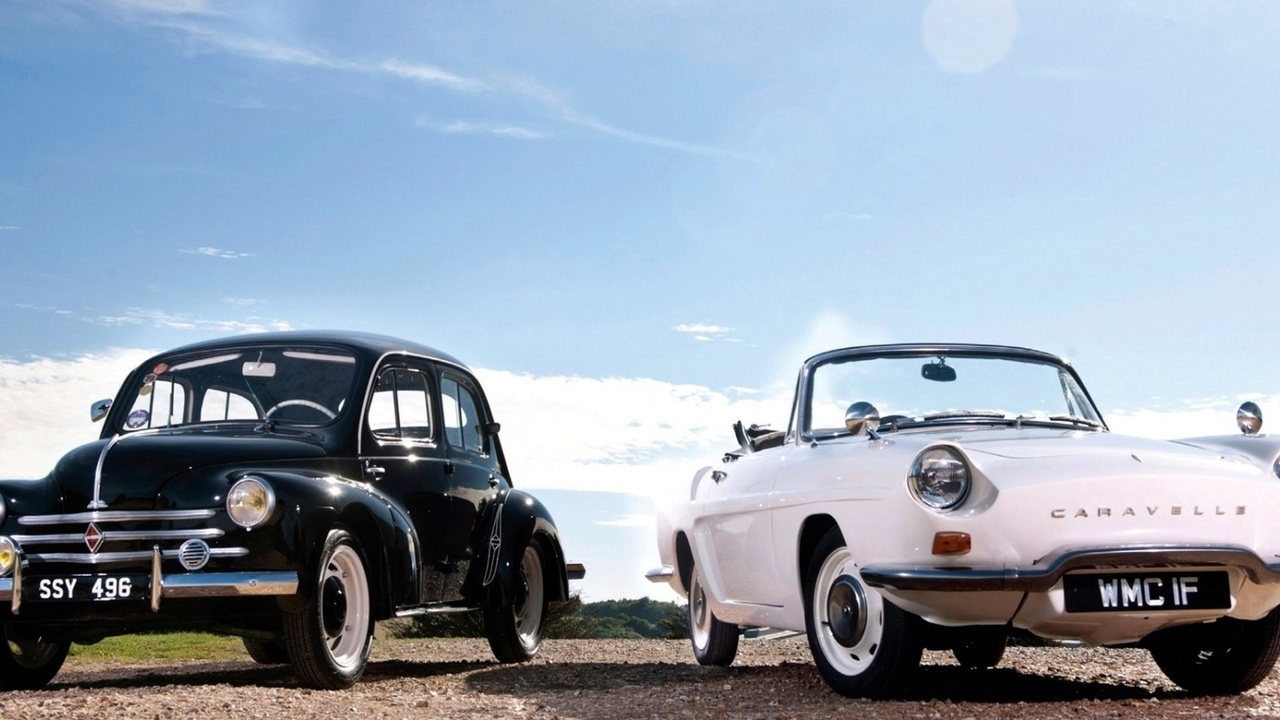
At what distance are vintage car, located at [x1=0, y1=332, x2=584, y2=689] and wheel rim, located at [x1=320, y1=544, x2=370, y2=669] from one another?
0.03ft

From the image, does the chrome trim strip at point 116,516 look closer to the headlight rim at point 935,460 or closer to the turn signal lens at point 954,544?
the headlight rim at point 935,460

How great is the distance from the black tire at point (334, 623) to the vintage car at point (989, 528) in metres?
2.31

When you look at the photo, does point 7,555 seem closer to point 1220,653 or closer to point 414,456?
point 414,456

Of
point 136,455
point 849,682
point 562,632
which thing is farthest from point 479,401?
point 562,632

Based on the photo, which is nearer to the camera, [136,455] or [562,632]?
[136,455]

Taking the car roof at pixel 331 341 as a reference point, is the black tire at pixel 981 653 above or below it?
below

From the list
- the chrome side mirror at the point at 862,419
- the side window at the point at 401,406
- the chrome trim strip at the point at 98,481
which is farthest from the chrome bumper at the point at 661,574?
the chrome trim strip at the point at 98,481

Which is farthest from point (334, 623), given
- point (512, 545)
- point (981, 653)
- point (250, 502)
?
point (981, 653)

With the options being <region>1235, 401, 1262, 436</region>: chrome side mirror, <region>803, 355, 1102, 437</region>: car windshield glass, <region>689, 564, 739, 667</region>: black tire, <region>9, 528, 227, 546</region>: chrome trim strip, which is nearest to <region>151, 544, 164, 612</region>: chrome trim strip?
<region>9, 528, 227, 546</region>: chrome trim strip

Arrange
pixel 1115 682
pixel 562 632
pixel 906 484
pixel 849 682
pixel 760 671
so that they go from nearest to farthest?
pixel 906 484, pixel 849 682, pixel 1115 682, pixel 760 671, pixel 562 632

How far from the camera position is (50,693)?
774 centimetres

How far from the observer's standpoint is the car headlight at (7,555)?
26.6 ft

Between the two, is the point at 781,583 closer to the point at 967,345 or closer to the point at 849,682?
the point at 849,682

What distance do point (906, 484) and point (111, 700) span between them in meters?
4.07
